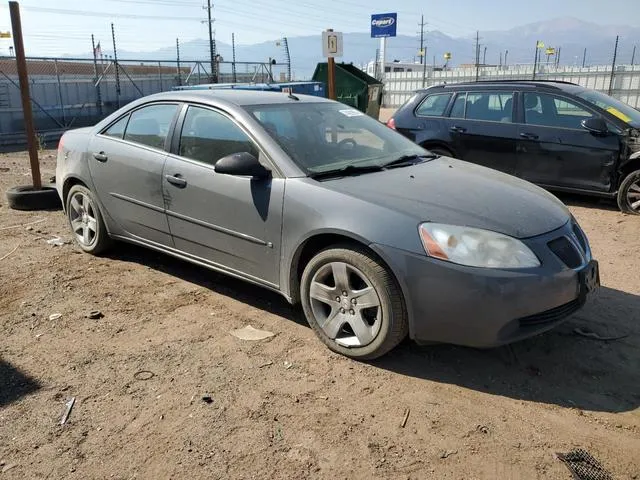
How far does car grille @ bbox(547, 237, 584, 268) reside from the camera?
127 inches

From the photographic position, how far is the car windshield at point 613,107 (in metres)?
7.01

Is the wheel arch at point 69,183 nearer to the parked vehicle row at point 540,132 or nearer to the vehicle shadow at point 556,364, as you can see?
the vehicle shadow at point 556,364

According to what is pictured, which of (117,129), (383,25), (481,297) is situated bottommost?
(481,297)

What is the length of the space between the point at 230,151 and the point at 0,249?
125 inches

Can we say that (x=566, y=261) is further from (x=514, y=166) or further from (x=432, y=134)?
(x=432, y=134)

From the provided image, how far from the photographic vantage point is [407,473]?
2.51 metres

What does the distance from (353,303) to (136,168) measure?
2.28m

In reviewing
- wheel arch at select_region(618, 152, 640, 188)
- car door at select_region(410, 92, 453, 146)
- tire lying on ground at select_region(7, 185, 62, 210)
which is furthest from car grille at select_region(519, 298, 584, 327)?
tire lying on ground at select_region(7, 185, 62, 210)

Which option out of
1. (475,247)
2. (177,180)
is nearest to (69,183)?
(177,180)

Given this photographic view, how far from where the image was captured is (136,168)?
15.0 feet

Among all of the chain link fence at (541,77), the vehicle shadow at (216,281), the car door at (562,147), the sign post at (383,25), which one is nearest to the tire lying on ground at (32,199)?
the vehicle shadow at (216,281)

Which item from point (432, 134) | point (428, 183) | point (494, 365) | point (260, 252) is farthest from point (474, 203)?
point (432, 134)

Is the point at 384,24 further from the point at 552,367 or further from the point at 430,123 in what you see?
the point at 552,367

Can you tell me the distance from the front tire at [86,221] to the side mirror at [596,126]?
582cm
